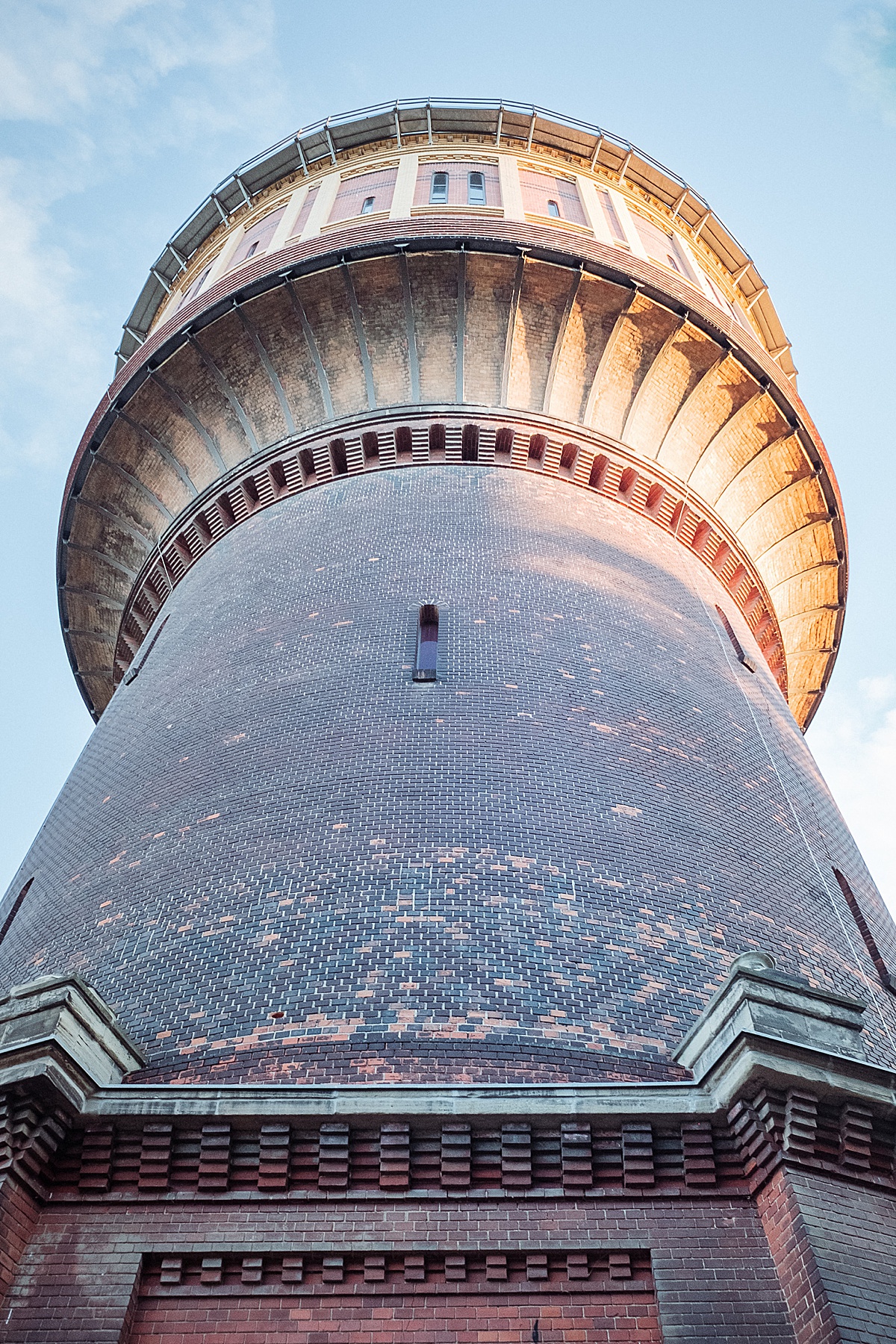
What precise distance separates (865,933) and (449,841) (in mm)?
3919

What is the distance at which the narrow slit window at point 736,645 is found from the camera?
13.5m

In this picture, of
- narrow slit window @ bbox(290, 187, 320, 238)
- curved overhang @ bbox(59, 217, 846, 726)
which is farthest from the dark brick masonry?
narrow slit window @ bbox(290, 187, 320, 238)

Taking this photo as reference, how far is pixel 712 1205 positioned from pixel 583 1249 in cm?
75

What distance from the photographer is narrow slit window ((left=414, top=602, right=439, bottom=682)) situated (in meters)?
10.8

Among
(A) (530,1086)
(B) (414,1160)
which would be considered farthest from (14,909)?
(A) (530,1086)

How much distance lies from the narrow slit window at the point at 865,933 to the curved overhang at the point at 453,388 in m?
5.56

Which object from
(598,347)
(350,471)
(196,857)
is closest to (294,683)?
(196,857)

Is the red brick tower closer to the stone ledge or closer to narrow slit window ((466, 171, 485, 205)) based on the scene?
the stone ledge

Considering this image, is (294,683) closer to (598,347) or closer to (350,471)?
(350,471)

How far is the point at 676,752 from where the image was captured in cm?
1072

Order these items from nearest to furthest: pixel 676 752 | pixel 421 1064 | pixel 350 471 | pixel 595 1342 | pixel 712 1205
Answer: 1. pixel 595 1342
2. pixel 712 1205
3. pixel 421 1064
4. pixel 676 752
5. pixel 350 471

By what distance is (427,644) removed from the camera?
37.0ft

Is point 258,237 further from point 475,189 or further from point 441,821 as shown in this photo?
point 441,821

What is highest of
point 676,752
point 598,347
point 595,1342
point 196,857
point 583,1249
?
point 598,347
